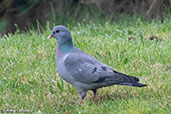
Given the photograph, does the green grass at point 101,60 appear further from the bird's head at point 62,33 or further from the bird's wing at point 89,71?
the bird's head at point 62,33

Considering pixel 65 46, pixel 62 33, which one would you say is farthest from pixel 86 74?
pixel 62 33

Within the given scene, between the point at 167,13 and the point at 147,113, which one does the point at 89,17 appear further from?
the point at 147,113

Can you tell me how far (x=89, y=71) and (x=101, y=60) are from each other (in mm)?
1299

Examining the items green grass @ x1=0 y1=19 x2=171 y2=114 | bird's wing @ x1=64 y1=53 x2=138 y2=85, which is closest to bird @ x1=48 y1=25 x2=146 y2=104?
bird's wing @ x1=64 y1=53 x2=138 y2=85

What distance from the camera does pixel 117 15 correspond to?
33.7 feet

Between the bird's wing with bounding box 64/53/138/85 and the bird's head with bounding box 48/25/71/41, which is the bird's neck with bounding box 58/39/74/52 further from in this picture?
the bird's wing with bounding box 64/53/138/85

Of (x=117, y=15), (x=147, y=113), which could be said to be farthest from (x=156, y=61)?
(x=117, y=15)

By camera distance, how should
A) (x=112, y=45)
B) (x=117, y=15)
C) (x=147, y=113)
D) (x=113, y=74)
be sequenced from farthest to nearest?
(x=117, y=15) → (x=112, y=45) → (x=113, y=74) → (x=147, y=113)

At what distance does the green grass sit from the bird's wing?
10.5 inches

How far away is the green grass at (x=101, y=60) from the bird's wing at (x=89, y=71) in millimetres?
268

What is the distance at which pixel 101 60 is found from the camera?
600cm

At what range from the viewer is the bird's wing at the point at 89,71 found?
466 centimetres

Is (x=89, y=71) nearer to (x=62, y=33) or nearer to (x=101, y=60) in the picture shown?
(x=62, y=33)

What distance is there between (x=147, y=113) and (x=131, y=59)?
1768 millimetres
